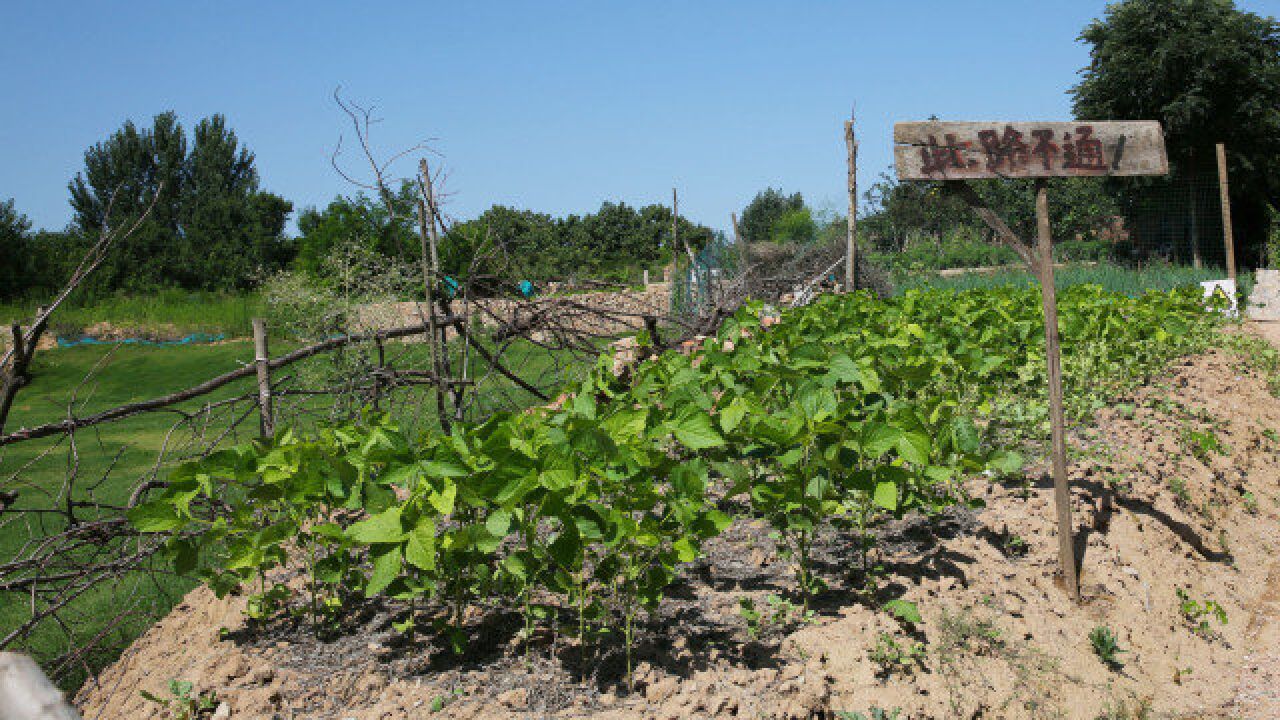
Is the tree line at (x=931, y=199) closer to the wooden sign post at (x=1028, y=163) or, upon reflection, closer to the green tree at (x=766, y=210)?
the wooden sign post at (x=1028, y=163)

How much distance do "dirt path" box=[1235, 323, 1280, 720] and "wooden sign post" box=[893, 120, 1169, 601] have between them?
0.65 metres

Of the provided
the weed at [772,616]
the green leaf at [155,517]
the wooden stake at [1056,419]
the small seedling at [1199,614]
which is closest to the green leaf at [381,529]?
the green leaf at [155,517]

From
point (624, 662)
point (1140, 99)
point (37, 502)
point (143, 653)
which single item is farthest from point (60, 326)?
point (1140, 99)

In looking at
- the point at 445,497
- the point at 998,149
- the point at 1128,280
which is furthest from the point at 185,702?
the point at 1128,280

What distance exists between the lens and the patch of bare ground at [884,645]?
240 centimetres

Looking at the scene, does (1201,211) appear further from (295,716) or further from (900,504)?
(295,716)

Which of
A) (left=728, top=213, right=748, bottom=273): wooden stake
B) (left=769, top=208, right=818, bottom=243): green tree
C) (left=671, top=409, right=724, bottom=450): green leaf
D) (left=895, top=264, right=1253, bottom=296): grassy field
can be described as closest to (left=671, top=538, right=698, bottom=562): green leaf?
(left=671, top=409, right=724, bottom=450): green leaf

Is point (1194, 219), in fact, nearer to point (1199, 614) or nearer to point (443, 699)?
point (1199, 614)

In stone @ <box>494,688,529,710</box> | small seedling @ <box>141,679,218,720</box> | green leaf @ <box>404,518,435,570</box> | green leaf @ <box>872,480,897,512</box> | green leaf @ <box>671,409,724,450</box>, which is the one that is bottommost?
stone @ <box>494,688,529,710</box>

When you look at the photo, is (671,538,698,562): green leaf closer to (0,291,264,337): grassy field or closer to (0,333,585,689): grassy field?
(0,333,585,689): grassy field

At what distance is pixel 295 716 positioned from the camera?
234 cm

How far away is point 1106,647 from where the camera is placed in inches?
121

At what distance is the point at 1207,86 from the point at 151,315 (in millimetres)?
28497

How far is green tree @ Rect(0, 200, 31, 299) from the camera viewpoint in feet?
77.5
